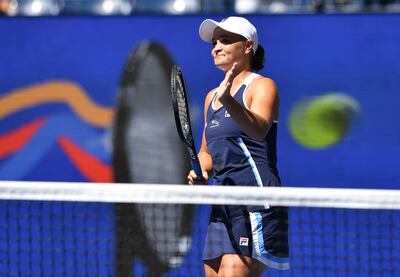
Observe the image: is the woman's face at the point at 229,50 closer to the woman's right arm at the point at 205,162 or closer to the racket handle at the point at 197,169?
the woman's right arm at the point at 205,162

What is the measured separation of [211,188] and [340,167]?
1785 mm

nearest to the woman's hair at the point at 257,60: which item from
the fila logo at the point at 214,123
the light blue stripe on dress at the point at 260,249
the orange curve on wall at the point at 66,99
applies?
the fila logo at the point at 214,123

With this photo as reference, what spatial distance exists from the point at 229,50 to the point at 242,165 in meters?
0.47

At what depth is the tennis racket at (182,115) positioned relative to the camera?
361 centimetres

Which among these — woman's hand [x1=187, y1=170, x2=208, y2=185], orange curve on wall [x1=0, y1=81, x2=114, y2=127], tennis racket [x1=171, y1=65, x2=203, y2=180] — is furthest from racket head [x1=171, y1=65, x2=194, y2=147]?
orange curve on wall [x1=0, y1=81, x2=114, y2=127]

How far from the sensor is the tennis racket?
3.61 meters

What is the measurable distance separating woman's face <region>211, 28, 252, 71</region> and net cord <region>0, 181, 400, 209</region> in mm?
511

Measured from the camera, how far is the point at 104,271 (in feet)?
17.2

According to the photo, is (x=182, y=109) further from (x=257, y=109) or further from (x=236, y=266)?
(x=236, y=266)

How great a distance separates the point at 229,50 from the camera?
11.3 feet

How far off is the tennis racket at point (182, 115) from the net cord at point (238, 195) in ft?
0.61

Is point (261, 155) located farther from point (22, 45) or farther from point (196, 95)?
point (22, 45)

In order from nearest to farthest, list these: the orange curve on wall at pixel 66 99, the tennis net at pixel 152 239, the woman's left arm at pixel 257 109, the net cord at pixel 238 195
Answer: the woman's left arm at pixel 257 109 → the net cord at pixel 238 195 → the tennis net at pixel 152 239 → the orange curve on wall at pixel 66 99

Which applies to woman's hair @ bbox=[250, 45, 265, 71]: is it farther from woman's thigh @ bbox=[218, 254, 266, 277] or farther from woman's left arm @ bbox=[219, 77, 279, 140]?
woman's thigh @ bbox=[218, 254, 266, 277]
